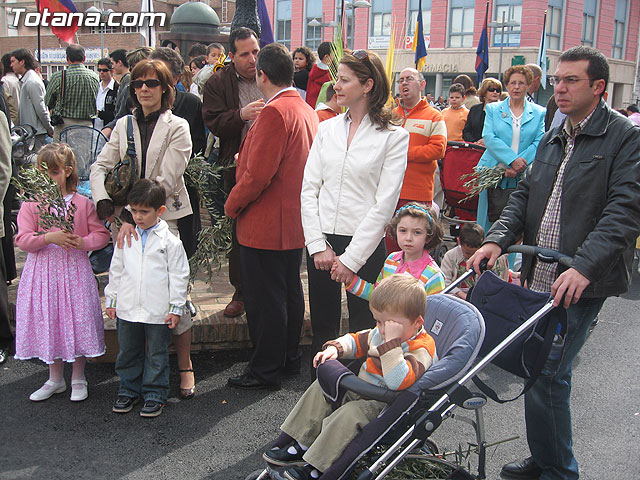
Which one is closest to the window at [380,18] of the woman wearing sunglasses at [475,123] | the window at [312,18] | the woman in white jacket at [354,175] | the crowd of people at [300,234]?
the window at [312,18]

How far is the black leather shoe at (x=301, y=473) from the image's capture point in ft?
9.68

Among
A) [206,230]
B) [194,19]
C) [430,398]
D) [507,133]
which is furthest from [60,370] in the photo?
[194,19]

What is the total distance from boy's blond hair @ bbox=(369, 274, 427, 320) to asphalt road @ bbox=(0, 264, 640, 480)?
139 centimetres

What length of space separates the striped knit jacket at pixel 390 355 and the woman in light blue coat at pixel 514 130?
11.6ft

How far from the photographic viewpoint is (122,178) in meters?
4.46

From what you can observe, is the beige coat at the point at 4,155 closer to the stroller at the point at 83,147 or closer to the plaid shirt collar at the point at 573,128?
the stroller at the point at 83,147

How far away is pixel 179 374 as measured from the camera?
15.9 feet

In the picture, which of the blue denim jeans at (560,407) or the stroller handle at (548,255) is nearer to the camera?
the stroller handle at (548,255)

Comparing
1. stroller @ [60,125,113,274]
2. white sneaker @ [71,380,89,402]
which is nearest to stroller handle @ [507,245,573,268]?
white sneaker @ [71,380,89,402]

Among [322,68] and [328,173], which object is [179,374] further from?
[322,68]

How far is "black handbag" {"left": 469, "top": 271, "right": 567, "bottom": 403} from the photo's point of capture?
10.4ft

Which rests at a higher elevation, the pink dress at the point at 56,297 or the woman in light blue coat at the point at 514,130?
the woman in light blue coat at the point at 514,130

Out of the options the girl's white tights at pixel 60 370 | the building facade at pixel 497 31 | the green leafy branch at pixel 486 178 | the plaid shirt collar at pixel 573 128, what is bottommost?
the girl's white tights at pixel 60 370

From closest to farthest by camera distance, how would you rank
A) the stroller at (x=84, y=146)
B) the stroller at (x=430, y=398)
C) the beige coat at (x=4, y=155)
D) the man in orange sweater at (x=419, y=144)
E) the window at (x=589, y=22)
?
the stroller at (x=430, y=398), the beige coat at (x=4, y=155), the stroller at (x=84, y=146), the man in orange sweater at (x=419, y=144), the window at (x=589, y=22)
